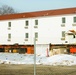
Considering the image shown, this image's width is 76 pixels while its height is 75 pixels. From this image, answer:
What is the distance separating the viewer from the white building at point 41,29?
142ft

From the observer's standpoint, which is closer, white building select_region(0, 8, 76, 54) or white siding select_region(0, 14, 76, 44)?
white building select_region(0, 8, 76, 54)

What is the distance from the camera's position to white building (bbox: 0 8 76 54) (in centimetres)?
4331

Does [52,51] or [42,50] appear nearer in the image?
[52,51]

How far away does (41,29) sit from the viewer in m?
46.3

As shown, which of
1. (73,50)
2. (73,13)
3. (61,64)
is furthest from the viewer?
(73,13)

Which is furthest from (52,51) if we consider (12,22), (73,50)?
(12,22)

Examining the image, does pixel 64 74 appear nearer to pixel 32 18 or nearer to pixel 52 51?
pixel 52 51

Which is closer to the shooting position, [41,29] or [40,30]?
[41,29]

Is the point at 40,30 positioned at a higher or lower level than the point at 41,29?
lower

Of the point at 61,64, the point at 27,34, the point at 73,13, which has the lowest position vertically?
the point at 61,64

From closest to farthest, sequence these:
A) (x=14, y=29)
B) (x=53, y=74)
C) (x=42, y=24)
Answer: (x=53, y=74) < (x=42, y=24) < (x=14, y=29)

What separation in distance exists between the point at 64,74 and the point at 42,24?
90.2 ft

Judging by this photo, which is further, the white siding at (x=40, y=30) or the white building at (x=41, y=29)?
the white siding at (x=40, y=30)

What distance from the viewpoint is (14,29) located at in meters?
49.7
